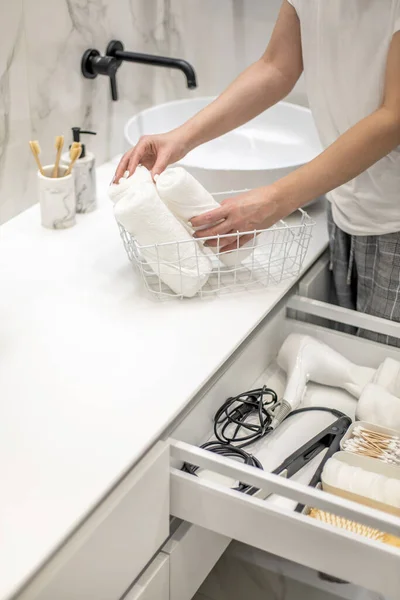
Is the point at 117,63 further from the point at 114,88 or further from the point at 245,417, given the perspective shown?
the point at 245,417

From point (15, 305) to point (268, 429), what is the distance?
1.55ft

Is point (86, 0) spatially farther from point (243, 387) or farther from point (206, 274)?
point (243, 387)

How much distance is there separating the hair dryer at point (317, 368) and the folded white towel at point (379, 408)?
8cm

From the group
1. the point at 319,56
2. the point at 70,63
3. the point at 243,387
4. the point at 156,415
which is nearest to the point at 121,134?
the point at 70,63

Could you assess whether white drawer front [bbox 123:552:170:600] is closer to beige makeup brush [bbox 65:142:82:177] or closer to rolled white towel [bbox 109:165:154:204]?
rolled white towel [bbox 109:165:154:204]

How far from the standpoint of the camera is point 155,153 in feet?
4.61

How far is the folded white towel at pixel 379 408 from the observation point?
3.96 feet

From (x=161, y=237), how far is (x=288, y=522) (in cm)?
51

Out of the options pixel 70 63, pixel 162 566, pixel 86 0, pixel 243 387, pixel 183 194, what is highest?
pixel 86 0

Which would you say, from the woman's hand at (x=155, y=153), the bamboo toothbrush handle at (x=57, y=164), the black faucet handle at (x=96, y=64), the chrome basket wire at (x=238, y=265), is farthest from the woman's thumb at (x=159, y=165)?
the black faucet handle at (x=96, y=64)

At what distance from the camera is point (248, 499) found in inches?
39.3

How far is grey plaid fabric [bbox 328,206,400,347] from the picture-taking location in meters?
1.43

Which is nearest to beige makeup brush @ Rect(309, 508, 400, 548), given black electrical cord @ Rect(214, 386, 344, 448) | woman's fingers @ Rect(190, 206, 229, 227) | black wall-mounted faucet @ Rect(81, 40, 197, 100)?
black electrical cord @ Rect(214, 386, 344, 448)

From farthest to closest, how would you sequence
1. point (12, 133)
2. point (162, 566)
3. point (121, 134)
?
point (121, 134) < point (12, 133) < point (162, 566)
